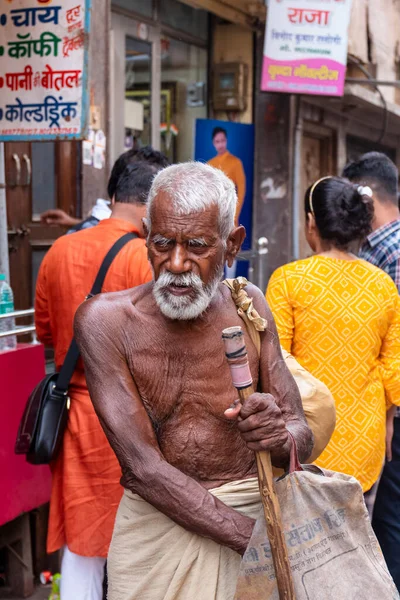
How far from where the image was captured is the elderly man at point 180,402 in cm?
214

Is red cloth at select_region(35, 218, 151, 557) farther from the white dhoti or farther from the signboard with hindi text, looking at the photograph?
the white dhoti

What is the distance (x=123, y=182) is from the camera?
3666 mm

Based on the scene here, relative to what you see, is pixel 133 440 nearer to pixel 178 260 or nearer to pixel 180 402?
pixel 180 402

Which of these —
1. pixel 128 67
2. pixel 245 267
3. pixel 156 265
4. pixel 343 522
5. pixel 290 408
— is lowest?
pixel 245 267

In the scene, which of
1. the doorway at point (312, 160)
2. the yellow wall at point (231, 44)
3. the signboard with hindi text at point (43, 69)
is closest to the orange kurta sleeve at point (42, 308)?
the signboard with hindi text at point (43, 69)

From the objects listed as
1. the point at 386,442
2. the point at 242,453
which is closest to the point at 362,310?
the point at 386,442

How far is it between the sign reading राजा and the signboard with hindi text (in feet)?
15.3

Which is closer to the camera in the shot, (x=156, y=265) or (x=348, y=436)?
(x=156, y=265)

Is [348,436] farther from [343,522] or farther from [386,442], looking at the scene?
[343,522]

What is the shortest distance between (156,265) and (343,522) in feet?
2.58

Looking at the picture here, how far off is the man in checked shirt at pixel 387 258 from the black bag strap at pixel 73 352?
1.48 metres

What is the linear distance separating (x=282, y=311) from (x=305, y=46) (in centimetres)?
582

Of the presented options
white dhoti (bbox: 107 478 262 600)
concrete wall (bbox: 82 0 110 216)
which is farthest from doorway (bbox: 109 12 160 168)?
white dhoti (bbox: 107 478 262 600)

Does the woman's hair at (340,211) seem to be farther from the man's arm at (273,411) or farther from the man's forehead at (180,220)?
the man's forehead at (180,220)
